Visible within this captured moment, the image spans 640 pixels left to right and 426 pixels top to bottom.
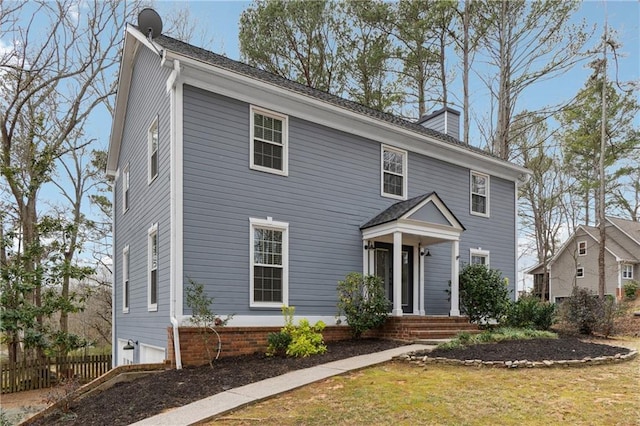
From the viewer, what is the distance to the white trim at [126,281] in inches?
531

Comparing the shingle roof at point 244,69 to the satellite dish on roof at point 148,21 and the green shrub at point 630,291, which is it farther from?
the green shrub at point 630,291

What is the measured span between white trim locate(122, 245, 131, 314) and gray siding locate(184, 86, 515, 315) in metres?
4.98

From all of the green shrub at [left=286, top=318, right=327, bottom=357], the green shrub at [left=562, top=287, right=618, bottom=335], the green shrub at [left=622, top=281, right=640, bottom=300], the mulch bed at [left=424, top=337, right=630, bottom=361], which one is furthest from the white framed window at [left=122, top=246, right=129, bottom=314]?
the green shrub at [left=622, top=281, right=640, bottom=300]

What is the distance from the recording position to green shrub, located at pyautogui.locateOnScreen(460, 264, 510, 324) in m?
12.9

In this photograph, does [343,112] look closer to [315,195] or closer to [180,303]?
[315,195]

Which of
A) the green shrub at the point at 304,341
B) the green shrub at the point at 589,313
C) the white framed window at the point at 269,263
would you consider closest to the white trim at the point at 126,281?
the white framed window at the point at 269,263

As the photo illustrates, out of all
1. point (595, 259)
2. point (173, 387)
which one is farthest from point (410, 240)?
point (595, 259)

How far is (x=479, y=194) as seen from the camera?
15609mm

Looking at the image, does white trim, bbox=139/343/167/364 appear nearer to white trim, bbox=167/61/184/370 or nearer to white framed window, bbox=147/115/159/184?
white trim, bbox=167/61/184/370

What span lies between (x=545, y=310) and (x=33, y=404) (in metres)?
13.7

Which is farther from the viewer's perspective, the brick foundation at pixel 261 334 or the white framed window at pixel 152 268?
the white framed window at pixel 152 268

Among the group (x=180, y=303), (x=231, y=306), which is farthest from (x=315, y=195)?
(x=180, y=303)

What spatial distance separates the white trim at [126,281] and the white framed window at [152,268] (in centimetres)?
277

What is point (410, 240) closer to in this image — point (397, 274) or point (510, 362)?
point (397, 274)
